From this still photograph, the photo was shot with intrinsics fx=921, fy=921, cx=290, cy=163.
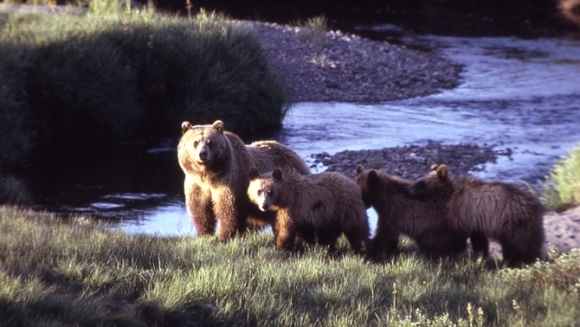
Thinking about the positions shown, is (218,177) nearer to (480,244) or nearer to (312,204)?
(312,204)

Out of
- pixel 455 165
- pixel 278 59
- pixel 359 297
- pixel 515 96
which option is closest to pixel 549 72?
pixel 515 96

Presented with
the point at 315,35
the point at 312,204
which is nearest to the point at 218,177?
the point at 312,204

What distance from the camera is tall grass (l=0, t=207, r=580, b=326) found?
5.80 meters

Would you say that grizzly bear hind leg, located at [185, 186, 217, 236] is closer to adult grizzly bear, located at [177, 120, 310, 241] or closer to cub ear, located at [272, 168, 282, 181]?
adult grizzly bear, located at [177, 120, 310, 241]

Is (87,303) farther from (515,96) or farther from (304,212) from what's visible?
(515,96)

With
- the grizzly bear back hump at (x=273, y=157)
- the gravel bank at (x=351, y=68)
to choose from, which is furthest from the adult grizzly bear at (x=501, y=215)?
the gravel bank at (x=351, y=68)

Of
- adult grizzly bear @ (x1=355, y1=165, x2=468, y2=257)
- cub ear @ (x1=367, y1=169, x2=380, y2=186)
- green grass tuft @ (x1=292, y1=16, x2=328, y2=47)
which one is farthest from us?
green grass tuft @ (x1=292, y1=16, x2=328, y2=47)

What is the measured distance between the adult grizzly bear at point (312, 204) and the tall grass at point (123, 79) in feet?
23.0

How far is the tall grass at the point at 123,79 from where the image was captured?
15.1 metres

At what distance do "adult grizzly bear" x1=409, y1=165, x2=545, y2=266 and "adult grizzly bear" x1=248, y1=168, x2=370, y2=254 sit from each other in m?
0.79

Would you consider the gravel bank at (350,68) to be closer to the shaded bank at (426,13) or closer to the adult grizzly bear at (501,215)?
the shaded bank at (426,13)

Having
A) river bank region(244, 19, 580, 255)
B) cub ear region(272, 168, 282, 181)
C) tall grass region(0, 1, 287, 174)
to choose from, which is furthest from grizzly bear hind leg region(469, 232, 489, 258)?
tall grass region(0, 1, 287, 174)

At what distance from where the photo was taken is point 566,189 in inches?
449

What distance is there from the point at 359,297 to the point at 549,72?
18.7 meters
